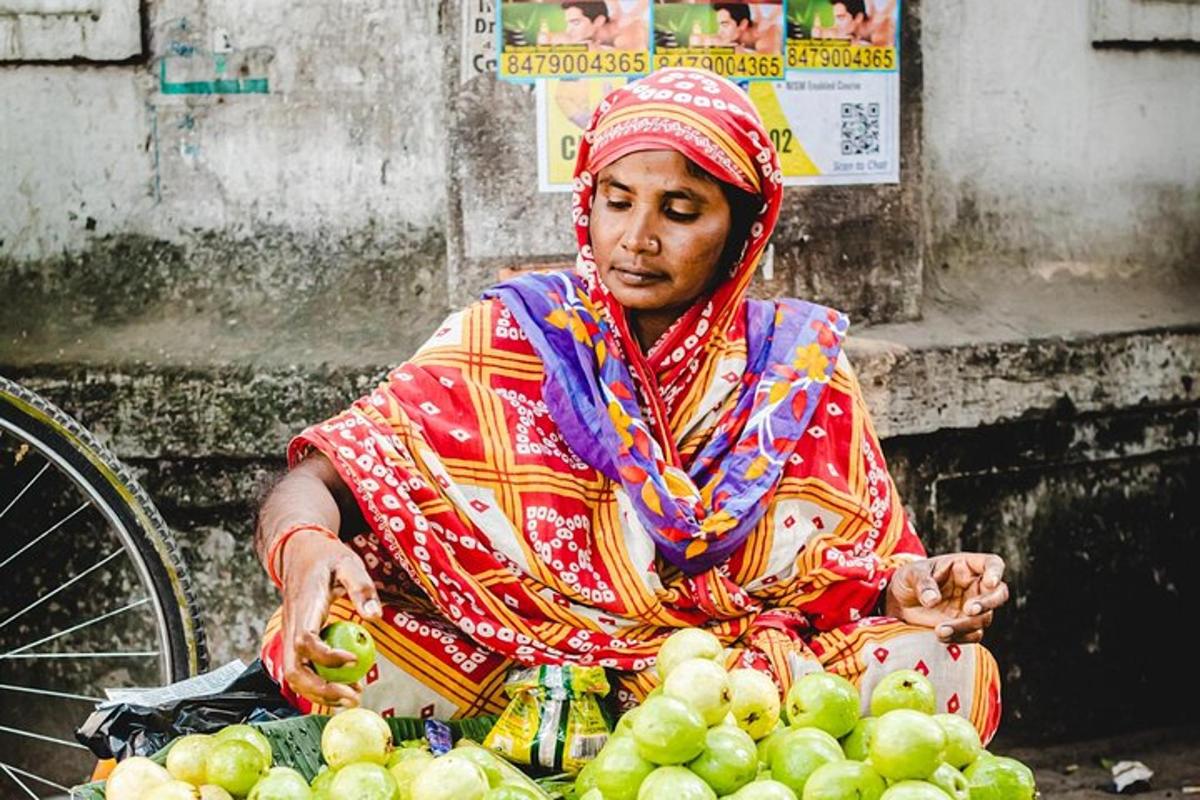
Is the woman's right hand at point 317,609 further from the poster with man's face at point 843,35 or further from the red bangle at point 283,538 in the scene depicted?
the poster with man's face at point 843,35

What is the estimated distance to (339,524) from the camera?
8.04 ft

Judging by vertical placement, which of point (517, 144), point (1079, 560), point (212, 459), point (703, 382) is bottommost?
point (1079, 560)

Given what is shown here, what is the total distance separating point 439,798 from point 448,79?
7.49 feet

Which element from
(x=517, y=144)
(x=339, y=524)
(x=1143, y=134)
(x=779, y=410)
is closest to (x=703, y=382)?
(x=779, y=410)

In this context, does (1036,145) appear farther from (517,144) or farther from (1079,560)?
(517,144)

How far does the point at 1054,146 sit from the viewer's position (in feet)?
14.5

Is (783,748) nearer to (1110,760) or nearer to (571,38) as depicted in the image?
(571,38)

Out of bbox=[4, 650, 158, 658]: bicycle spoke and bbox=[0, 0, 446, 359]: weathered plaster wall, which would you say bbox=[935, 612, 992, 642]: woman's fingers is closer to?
bbox=[0, 0, 446, 359]: weathered plaster wall

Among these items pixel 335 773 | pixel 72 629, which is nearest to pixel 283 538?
pixel 335 773

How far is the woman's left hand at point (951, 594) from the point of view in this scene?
8.21 feet

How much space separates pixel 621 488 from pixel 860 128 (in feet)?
5.97

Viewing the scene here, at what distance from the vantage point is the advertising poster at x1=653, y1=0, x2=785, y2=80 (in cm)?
386

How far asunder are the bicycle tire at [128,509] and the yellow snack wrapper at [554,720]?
1.08 meters

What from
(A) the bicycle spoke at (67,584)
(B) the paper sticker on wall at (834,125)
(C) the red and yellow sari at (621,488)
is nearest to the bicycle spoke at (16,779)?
(A) the bicycle spoke at (67,584)
